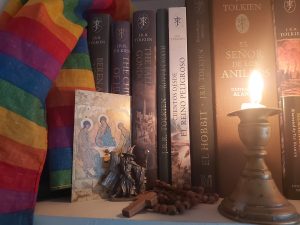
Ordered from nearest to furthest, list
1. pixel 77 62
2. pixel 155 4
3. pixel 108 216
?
pixel 108 216 < pixel 77 62 < pixel 155 4

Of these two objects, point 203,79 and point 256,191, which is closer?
point 256,191

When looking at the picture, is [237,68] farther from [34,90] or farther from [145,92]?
[34,90]

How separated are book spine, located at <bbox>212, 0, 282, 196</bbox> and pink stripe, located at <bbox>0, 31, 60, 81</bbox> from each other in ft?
0.87

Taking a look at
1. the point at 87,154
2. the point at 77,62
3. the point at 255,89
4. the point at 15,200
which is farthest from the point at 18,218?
the point at 255,89

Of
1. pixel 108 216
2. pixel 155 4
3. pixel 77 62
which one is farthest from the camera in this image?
pixel 155 4

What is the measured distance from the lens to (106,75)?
0.49m

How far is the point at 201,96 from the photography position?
1.54ft

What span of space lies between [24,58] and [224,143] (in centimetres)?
33

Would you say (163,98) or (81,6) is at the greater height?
(81,6)

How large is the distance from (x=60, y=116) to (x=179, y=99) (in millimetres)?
194

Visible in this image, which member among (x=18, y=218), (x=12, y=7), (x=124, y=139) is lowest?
(x=18, y=218)

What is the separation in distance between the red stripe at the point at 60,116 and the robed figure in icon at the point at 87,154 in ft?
0.08

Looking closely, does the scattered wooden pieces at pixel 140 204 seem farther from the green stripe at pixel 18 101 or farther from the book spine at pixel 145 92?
the green stripe at pixel 18 101

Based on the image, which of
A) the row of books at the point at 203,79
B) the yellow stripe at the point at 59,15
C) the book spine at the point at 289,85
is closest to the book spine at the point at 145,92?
the row of books at the point at 203,79
